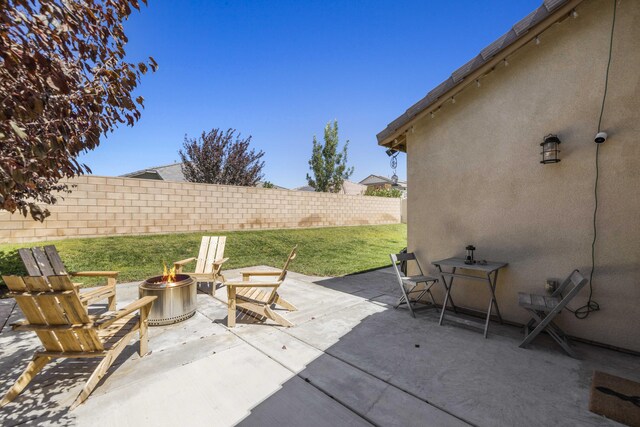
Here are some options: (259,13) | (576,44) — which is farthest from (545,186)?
(259,13)

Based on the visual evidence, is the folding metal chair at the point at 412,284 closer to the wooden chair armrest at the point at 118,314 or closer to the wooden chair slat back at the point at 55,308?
the wooden chair armrest at the point at 118,314

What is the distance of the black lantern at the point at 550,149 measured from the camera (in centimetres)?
370

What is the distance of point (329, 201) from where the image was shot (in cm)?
1659

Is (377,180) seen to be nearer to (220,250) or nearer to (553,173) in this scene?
(220,250)

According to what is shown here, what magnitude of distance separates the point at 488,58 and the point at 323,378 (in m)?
4.71

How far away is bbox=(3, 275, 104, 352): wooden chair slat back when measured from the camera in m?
2.31

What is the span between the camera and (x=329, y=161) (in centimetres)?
2809

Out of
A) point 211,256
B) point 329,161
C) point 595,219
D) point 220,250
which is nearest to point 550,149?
point 595,219

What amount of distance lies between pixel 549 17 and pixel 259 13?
7583 mm

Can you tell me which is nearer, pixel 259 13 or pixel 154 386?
pixel 154 386

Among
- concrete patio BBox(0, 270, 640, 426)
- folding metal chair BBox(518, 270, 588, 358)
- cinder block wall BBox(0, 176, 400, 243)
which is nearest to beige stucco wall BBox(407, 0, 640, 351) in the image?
folding metal chair BBox(518, 270, 588, 358)

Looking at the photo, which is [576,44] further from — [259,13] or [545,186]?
[259,13]

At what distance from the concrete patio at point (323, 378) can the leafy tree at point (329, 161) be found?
80.9 feet

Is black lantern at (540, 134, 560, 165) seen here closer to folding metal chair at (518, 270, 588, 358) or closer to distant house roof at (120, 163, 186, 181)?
folding metal chair at (518, 270, 588, 358)
